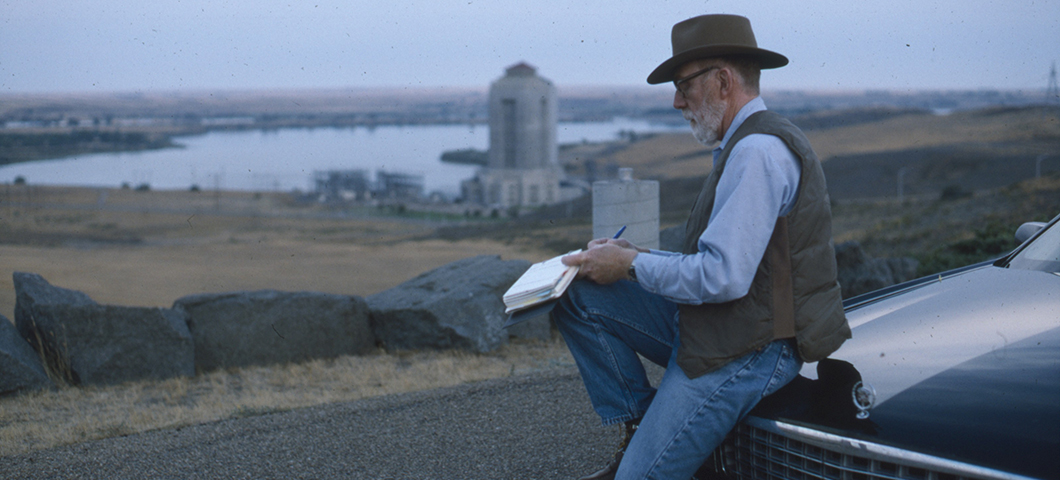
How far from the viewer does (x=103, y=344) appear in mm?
6629

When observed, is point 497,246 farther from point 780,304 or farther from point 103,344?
point 780,304

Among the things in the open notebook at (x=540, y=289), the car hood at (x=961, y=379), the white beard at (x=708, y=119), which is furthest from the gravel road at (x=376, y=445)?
the white beard at (x=708, y=119)

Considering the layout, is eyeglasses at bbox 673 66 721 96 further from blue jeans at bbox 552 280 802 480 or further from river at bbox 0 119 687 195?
river at bbox 0 119 687 195

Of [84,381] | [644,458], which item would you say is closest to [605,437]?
[644,458]

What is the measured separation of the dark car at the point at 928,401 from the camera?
7.05ft

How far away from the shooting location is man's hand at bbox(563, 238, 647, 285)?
272cm

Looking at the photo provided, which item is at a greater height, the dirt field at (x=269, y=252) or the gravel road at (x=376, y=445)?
the gravel road at (x=376, y=445)

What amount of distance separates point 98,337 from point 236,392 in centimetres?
120

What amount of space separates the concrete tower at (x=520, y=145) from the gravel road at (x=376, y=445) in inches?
3240

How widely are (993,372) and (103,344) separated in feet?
20.8

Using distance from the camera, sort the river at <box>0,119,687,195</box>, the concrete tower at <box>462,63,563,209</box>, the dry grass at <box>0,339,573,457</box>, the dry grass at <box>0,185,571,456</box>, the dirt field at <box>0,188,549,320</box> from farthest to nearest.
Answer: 1. the concrete tower at <box>462,63,563,209</box>
2. the river at <box>0,119,687,195</box>
3. the dirt field at <box>0,188,549,320</box>
4. the dry grass at <box>0,185,571,456</box>
5. the dry grass at <box>0,339,573,457</box>

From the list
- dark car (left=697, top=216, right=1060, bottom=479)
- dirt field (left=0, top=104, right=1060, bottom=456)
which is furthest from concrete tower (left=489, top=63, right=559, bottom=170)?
dark car (left=697, top=216, right=1060, bottom=479)

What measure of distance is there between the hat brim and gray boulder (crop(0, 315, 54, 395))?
17.5ft

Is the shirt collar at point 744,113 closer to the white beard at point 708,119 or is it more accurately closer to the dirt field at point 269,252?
the white beard at point 708,119
